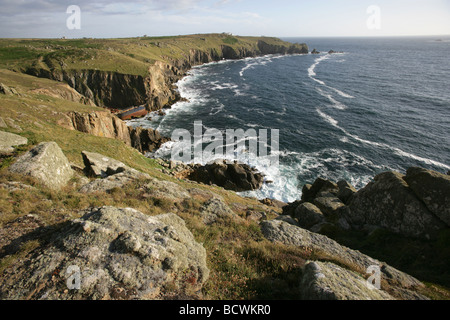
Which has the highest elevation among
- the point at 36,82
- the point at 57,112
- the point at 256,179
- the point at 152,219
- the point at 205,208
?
the point at 36,82

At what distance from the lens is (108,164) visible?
2169 cm

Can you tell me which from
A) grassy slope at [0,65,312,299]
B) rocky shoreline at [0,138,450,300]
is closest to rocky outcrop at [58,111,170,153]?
grassy slope at [0,65,312,299]

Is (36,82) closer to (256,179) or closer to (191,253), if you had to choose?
(256,179)

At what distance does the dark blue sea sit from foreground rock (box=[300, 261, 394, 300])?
29567 mm

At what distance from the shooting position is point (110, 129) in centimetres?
4303

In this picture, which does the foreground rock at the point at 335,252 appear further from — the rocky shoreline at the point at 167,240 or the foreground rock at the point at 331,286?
the foreground rock at the point at 331,286

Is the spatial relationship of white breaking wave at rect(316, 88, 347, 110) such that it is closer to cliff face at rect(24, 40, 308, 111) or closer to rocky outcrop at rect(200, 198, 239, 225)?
cliff face at rect(24, 40, 308, 111)

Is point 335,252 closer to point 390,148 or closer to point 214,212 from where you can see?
point 214,212

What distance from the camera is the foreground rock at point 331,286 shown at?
25.3ft

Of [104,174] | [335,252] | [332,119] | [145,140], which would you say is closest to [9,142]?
[104,174]

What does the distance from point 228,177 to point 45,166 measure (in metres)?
29.8

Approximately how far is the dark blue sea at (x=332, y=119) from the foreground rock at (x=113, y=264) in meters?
30.5

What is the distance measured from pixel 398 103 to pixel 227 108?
61211 mm
